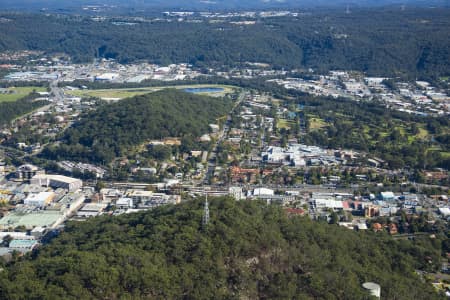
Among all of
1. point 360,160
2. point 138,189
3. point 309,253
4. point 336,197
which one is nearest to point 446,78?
point 360,160

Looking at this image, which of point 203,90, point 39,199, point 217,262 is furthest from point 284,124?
point 217,262

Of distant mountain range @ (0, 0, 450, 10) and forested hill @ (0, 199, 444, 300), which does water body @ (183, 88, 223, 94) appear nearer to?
forested hill @ (0, 199, 444, 300)

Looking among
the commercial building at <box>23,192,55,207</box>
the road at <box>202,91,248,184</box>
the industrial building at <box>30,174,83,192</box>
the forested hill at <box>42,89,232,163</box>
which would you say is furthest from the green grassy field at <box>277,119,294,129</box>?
the commercial building at <box>23,192,55,207</box>

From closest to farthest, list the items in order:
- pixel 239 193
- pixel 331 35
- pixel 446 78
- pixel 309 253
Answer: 1. pixel 309 253
2. pixel 239 193
3. pixel 446 78
4. pixel 331 35

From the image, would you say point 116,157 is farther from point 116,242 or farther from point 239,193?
point 116,242

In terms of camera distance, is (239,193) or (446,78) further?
(446,78)

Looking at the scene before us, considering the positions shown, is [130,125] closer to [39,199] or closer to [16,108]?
[39,199]
